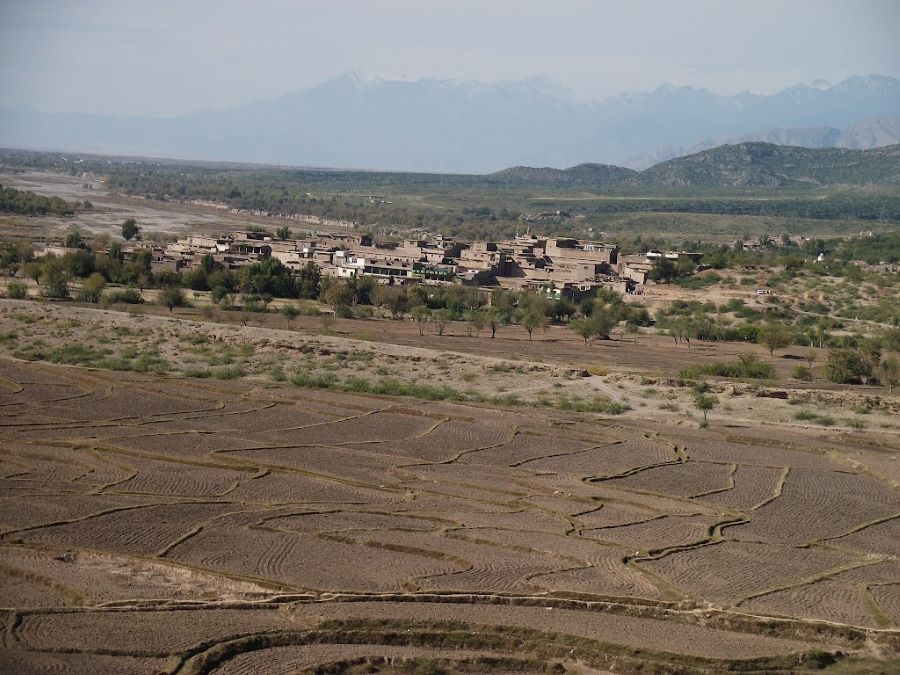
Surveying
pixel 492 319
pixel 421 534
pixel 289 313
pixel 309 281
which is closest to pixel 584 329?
pixel 492 319

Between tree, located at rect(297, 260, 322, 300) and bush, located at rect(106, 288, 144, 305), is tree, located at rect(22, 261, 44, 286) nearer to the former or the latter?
bush, located at rect(106, 288, 144, 305)

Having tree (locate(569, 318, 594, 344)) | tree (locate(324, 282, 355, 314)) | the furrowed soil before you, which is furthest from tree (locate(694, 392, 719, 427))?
tree (locate(324, 282, 355, 314))

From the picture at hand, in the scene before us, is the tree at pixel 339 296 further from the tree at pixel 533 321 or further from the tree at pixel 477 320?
the tree at pixel 533 321

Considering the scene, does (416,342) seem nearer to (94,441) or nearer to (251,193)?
(94,441)

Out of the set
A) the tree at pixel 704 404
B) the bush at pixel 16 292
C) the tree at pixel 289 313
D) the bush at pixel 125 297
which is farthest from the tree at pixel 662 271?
the tree at pixel 704 404

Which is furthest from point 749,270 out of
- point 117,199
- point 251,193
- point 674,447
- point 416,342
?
point 251,193

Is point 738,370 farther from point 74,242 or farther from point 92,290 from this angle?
point 74,242
